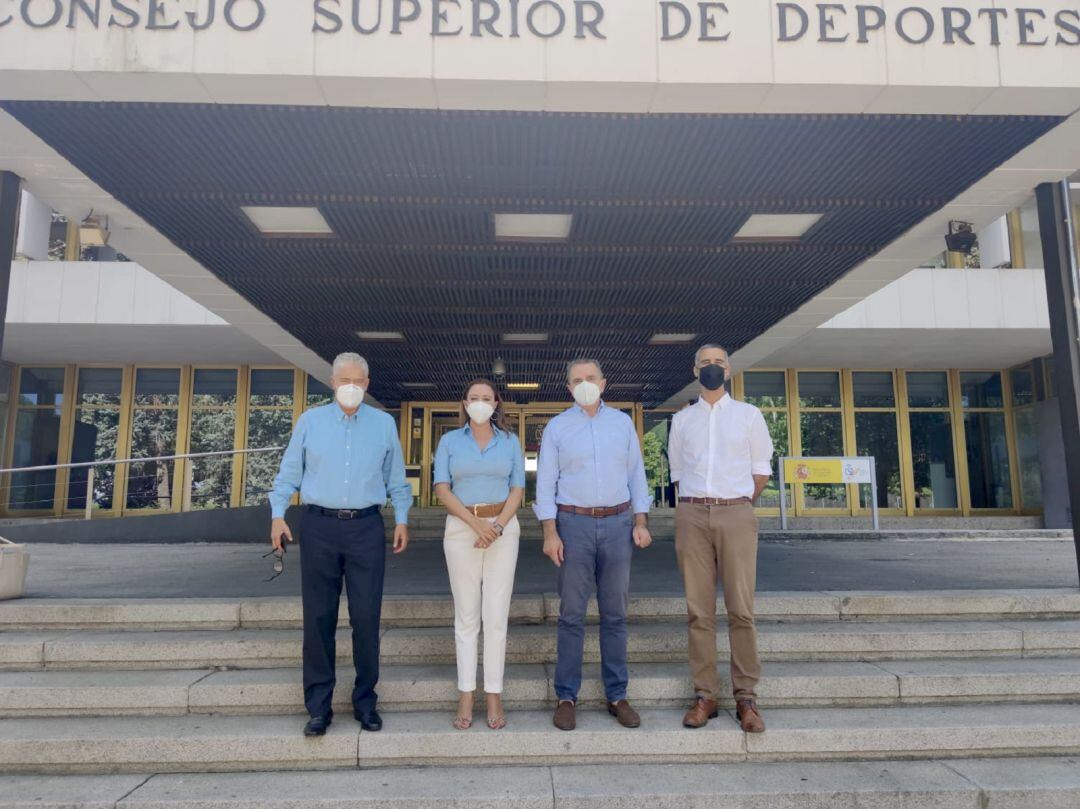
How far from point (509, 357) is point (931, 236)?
6935 millimetres

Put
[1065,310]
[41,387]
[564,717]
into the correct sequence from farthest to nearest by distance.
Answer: [41,387]
[1065,310]
[564,717]

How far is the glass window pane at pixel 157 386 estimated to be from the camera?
54.1 feet

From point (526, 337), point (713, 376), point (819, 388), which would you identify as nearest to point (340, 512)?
point (713, 376)

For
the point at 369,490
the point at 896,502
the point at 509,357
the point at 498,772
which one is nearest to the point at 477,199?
the point at 369,490

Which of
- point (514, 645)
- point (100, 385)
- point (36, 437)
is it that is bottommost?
point (514, 645)

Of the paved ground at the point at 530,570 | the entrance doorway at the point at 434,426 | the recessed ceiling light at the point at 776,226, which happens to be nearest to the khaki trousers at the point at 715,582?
the paved ground at the point at 530,570

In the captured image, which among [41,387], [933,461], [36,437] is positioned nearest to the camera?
[36,437]

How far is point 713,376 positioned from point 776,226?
330 centimetres

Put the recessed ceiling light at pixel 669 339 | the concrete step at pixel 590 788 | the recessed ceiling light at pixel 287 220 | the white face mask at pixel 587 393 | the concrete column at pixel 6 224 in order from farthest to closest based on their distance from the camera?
the recessed ceiling light at pixel 669 339 → the recessed ceiling light at pixel 287 220 → the concrete column at pixel 6 224 → the white face mask at pixel 587 393 → the concrete step at pixel 590 788

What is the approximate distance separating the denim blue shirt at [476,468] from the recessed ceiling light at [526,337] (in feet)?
22.2

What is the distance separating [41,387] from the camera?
1647 centimetres

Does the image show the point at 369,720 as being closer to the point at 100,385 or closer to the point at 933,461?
the point at 100,385

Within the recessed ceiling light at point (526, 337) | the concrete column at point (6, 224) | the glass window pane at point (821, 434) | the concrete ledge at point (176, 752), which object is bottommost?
the concrete ledge at point (176, 752)

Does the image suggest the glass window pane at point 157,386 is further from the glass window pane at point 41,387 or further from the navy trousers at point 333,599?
the navy trousers at point 333,599
